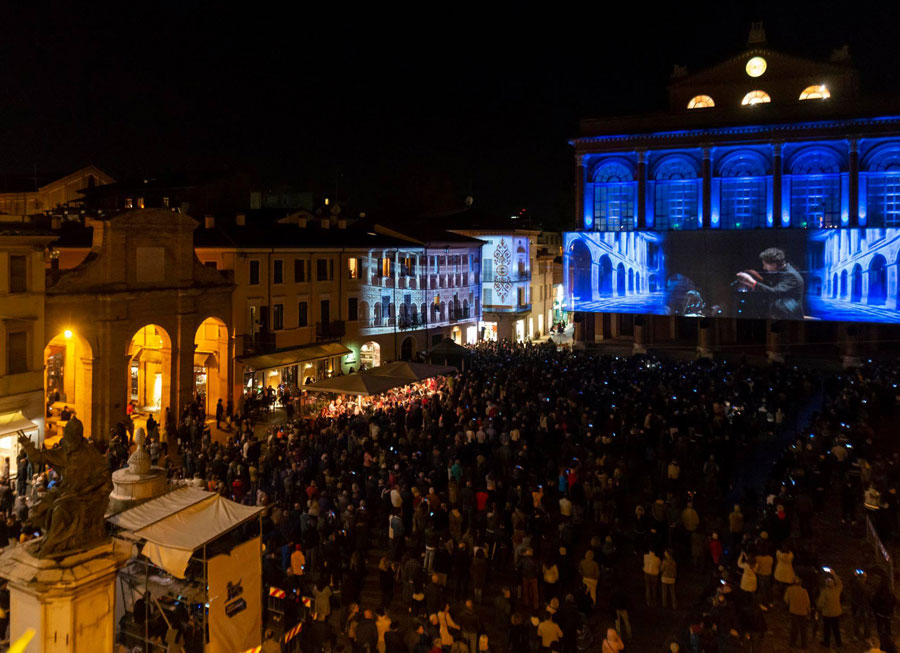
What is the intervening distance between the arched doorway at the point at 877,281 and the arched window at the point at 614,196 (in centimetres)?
1257

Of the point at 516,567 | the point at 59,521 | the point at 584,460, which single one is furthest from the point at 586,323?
the point at 59,521

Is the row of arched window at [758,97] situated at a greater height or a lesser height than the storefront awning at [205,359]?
greater

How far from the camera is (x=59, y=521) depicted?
16.5 feet

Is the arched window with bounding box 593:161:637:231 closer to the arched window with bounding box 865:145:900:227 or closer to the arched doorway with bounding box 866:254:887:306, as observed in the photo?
the arched window with bounding box 865:145:900:227

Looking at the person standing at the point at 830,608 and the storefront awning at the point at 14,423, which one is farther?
the storefront awning at the point at 14,423

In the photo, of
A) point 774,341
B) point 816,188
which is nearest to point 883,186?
point 816,188

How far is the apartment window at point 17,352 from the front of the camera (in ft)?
65.4

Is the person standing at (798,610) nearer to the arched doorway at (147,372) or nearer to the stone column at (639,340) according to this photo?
the arched doorway at (147,372)

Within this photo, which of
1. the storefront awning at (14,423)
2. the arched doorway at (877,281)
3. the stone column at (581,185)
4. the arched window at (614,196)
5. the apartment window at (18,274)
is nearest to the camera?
the storefront awning at (14,423)

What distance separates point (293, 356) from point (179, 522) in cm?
2221

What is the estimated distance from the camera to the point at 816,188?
3956cm

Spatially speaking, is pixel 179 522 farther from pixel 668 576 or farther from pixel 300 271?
pixel 300 271

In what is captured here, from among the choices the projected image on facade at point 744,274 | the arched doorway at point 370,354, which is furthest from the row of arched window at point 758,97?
the arched doorway at point 370,354

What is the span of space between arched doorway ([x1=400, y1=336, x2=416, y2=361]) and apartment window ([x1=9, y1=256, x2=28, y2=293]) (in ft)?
70.9
